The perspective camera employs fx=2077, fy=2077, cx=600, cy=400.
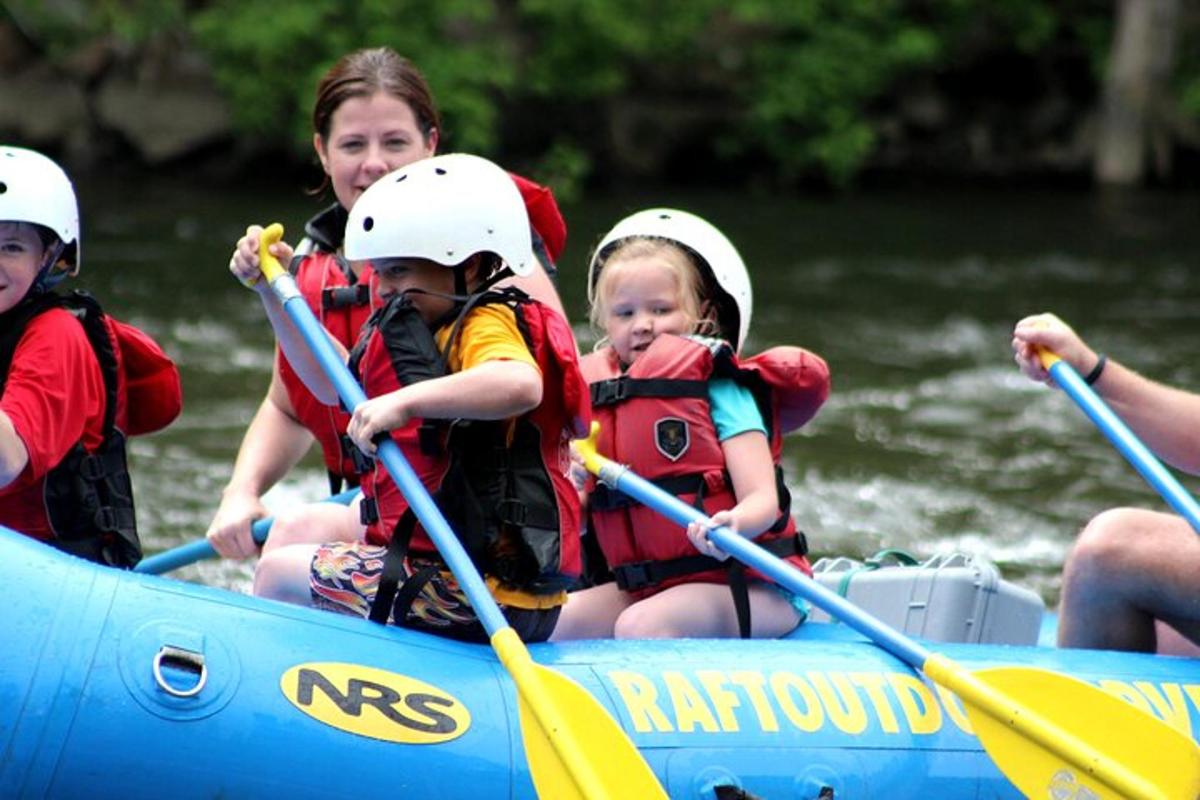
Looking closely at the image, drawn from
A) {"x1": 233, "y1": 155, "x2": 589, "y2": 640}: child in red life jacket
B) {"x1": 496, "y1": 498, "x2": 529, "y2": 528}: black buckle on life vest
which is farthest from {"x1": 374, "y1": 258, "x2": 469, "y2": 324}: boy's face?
{"x1": 496, "y1": 498, "x2": 529, "y2": 528}: black buckle on life vest

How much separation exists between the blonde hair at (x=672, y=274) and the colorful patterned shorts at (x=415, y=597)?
0.83 metres

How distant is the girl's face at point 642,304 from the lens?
4.22 m

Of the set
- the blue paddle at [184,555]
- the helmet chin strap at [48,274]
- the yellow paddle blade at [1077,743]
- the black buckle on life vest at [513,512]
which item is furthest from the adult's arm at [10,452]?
the yellow paddle blade at [1077,743]

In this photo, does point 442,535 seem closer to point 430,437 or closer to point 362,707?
point 430,437

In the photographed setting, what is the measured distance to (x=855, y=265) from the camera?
1403 centimetres

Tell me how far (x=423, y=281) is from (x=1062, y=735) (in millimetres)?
1348

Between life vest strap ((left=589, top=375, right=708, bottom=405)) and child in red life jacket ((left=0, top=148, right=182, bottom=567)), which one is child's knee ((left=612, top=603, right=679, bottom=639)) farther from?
child in red life jacket ((left=0, top=148, right=182, bottom=567))

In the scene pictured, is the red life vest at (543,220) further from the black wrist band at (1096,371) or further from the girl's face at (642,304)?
the black wrist band at (1096,371)

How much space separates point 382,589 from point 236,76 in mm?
13266

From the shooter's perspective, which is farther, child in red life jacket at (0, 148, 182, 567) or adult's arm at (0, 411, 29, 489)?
child in red life jacket at (0, 148, 182, 567)

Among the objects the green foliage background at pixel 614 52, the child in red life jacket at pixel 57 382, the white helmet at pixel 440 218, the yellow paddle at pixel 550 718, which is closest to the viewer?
the yellow paddle at pixel 550 718

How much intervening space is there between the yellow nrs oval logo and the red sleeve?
67 cm

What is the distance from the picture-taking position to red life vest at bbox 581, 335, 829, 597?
13.6 ft

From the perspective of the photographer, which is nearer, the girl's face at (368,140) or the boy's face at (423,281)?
the boy's face at (423,281)
